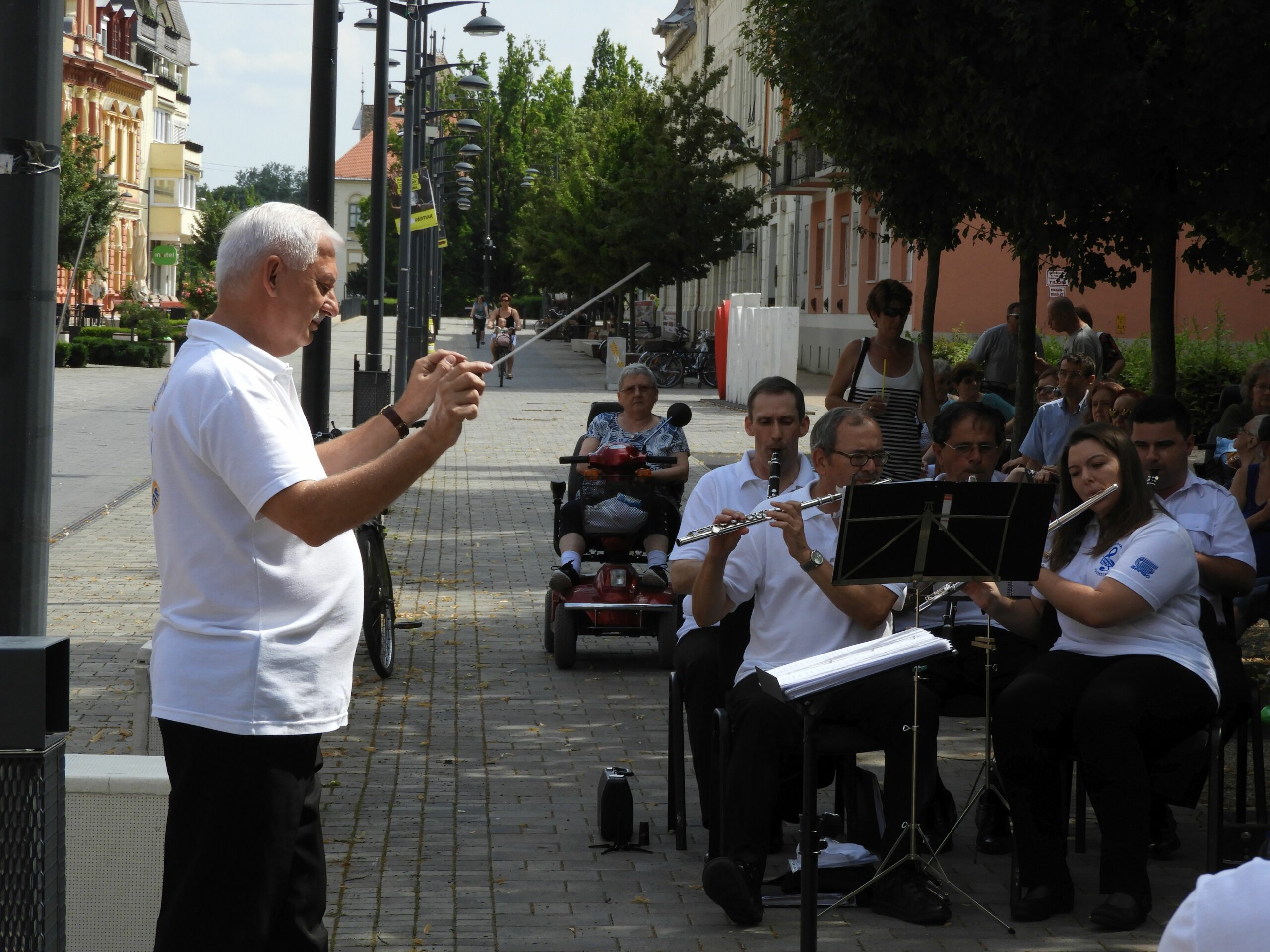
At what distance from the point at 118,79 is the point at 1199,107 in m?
89.1

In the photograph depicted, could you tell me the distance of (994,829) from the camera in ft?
19.5

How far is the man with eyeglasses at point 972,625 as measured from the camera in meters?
5.96

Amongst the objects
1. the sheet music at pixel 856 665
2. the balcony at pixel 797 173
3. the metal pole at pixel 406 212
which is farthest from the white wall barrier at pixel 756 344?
the sheet music at pixel 856 665

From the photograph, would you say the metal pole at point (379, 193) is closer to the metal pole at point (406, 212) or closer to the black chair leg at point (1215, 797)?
the metal pole at point (406, 212)

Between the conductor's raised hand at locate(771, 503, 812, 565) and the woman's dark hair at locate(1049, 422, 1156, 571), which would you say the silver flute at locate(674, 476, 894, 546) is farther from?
the woman's dark hair at locate(1049, 422, 1156, 571)

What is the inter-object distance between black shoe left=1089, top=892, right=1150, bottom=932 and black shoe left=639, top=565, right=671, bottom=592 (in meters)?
4.09

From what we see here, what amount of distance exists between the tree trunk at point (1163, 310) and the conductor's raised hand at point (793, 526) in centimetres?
561

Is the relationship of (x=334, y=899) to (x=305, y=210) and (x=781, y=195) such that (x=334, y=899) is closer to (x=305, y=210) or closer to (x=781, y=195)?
(x=305, y=210)

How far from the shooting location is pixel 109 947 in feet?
13.8

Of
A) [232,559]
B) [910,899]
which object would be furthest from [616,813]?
[232,559]

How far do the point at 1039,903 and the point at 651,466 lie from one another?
4507 millimetres

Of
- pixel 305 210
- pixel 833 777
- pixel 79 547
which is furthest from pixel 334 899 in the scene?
pixel 79 547

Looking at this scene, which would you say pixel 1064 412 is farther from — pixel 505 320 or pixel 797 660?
pixel 505 320

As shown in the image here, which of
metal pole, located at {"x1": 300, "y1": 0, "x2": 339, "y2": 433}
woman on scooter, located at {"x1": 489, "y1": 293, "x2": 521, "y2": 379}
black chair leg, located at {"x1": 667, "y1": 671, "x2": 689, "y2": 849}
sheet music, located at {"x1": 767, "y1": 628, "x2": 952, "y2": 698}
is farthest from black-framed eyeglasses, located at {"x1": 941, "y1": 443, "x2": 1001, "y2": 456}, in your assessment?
woman on scooter, located at {"x1": 489, "y1": 293, "x2": 521, "y2": 379}
